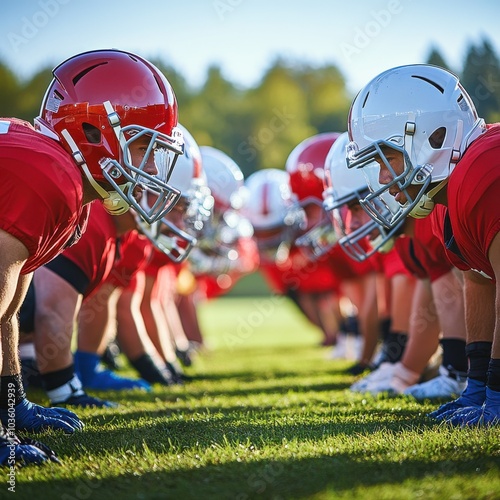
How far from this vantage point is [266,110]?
132 ft

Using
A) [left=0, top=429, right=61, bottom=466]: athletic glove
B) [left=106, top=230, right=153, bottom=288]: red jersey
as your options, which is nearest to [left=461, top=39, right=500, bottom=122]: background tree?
[left=106, top=230, right=153, bottom=288]: red jersey

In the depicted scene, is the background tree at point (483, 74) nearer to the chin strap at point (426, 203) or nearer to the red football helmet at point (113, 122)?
the chin strap at point (426, 203)

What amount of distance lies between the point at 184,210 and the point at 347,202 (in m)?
1.25

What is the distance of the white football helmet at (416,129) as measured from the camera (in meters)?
3.61

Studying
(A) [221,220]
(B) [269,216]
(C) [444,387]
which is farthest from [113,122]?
(B) [269,216]

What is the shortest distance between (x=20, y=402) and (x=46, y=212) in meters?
1.06

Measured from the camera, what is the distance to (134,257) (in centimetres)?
536

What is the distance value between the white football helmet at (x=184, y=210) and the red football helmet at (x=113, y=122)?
103 centimetres

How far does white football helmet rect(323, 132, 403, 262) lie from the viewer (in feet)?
15.0

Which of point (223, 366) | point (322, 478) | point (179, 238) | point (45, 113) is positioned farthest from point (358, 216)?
point (223, 366)

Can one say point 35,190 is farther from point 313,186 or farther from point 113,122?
point 313,186

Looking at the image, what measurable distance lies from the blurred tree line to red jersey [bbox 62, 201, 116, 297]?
2304 centimetres

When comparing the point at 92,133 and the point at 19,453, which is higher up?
the point at 92,133

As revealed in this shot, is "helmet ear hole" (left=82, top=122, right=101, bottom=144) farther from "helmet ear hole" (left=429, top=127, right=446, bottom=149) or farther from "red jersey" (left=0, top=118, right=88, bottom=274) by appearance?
"helmet ear hole" (left=429, top=127, right=446, bottom=149)
